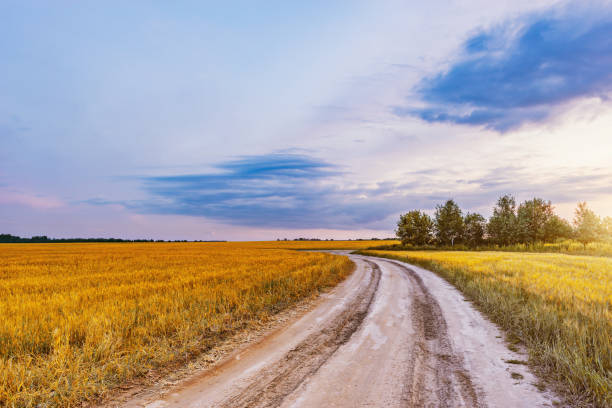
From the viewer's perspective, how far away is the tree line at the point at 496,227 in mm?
69875

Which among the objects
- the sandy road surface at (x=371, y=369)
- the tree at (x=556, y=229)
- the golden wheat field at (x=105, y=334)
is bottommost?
the sandy road surface at (x=371, y=369)

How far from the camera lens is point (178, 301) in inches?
392

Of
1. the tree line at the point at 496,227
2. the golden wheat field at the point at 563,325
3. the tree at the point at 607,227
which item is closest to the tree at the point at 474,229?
the tree line at the point at 496,227

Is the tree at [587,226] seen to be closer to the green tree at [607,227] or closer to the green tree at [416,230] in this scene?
the green tree at [607,227]

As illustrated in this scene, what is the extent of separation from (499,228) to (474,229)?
5770 mm

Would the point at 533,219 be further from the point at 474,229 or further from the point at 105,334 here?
the point at 105,334

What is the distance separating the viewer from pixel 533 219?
7575 cm

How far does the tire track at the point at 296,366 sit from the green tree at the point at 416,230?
247ft

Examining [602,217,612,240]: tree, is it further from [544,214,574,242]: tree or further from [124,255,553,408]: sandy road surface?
[124,255,553,408]: sandy road surface

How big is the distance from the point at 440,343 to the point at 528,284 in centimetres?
785

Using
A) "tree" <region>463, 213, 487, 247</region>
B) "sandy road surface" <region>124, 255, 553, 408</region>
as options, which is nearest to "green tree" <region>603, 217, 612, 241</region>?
"tree" <region>463, 213, 487, 247</region>

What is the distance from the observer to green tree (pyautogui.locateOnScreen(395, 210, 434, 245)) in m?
79.6

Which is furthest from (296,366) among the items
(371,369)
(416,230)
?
(416,230)

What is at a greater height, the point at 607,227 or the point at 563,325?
the point at 607,227
